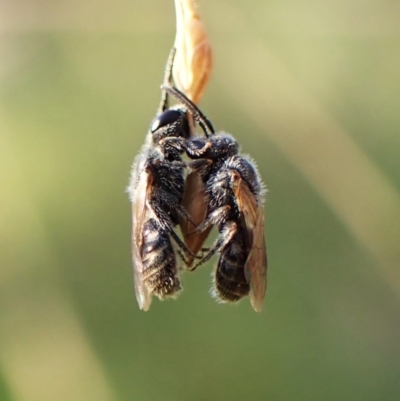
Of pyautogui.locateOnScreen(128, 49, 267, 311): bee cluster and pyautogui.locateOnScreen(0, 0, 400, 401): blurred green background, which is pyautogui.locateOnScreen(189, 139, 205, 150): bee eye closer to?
pyautogui.locateOnScreen(128, 49, 267, 311): bee cluster

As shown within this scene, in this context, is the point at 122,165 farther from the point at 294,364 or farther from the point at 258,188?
the point at 258,188

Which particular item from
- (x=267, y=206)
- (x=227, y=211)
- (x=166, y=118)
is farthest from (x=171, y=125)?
(x=267, y=206)

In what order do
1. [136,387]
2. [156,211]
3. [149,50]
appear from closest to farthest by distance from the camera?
[156,211] < [136,387] < [149,50]

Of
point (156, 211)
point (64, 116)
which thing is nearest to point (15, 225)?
point (64, 116)

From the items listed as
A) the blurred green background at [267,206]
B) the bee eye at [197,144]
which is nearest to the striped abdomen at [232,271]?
the bee eye at [197,144]

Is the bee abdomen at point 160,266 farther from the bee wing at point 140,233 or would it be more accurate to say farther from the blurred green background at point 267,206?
the blurred green background at point 267,206

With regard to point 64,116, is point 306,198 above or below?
below

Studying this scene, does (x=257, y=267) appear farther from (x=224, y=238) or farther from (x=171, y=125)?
(x=171, y=125)
